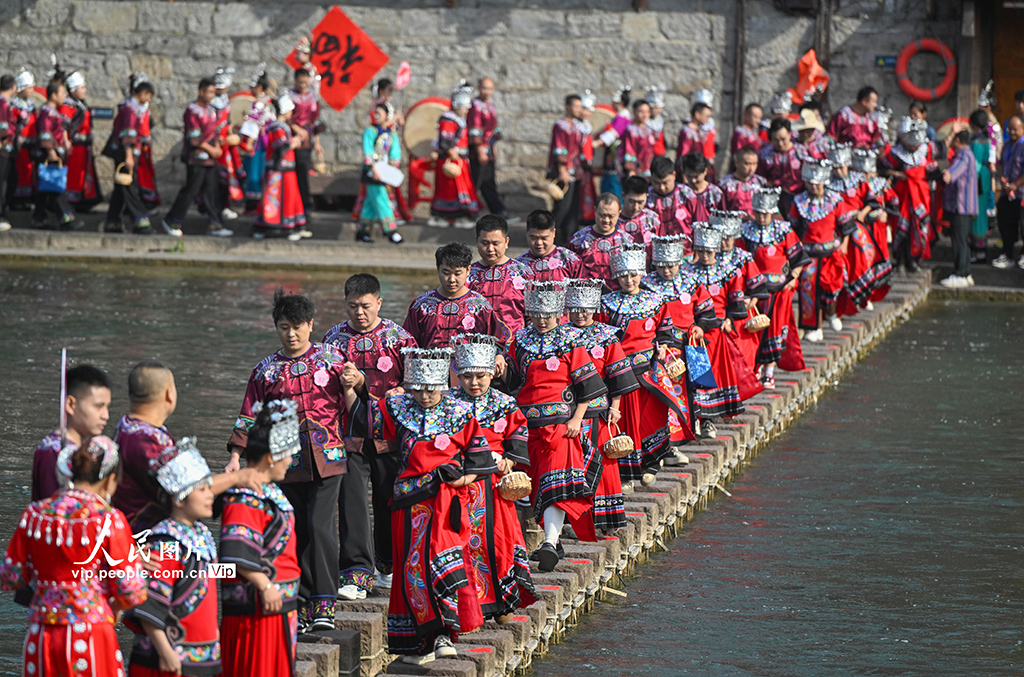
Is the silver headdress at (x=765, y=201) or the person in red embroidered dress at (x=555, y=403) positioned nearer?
the person in red embroidered dress at (x=555, y=403)

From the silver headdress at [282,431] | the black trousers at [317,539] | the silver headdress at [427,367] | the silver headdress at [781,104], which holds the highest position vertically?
the silver headdress at [781,104]

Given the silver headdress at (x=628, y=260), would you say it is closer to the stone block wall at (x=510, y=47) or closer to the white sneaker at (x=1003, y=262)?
the white sneaker at (x=1003, y=262)

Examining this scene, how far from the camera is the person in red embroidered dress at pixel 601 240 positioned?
9.00 meters

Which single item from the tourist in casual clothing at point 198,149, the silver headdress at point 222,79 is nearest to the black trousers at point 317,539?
the tourist in casual clothing at point 198,149

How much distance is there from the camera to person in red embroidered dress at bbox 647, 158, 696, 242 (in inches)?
429

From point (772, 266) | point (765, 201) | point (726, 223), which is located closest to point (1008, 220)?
point (765, 201)

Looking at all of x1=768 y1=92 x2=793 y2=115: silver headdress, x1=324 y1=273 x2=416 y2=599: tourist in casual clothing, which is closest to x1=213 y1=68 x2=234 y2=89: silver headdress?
x1=768 y1=92 x2=793 y2=115: silver headdress

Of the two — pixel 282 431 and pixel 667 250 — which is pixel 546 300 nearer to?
pixel 667 250

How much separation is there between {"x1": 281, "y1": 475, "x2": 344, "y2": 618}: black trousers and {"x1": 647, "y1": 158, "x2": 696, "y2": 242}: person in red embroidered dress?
5.39 meters

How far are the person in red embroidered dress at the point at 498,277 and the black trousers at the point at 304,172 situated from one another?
982 cm

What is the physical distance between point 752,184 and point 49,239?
8933 mm

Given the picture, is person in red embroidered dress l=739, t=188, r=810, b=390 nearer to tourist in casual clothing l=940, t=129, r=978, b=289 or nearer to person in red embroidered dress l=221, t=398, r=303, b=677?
tourist in casual clothing l=940, t=129, r=978, b=289

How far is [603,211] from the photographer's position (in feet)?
29.9

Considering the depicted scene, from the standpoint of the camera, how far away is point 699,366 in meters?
8.70
